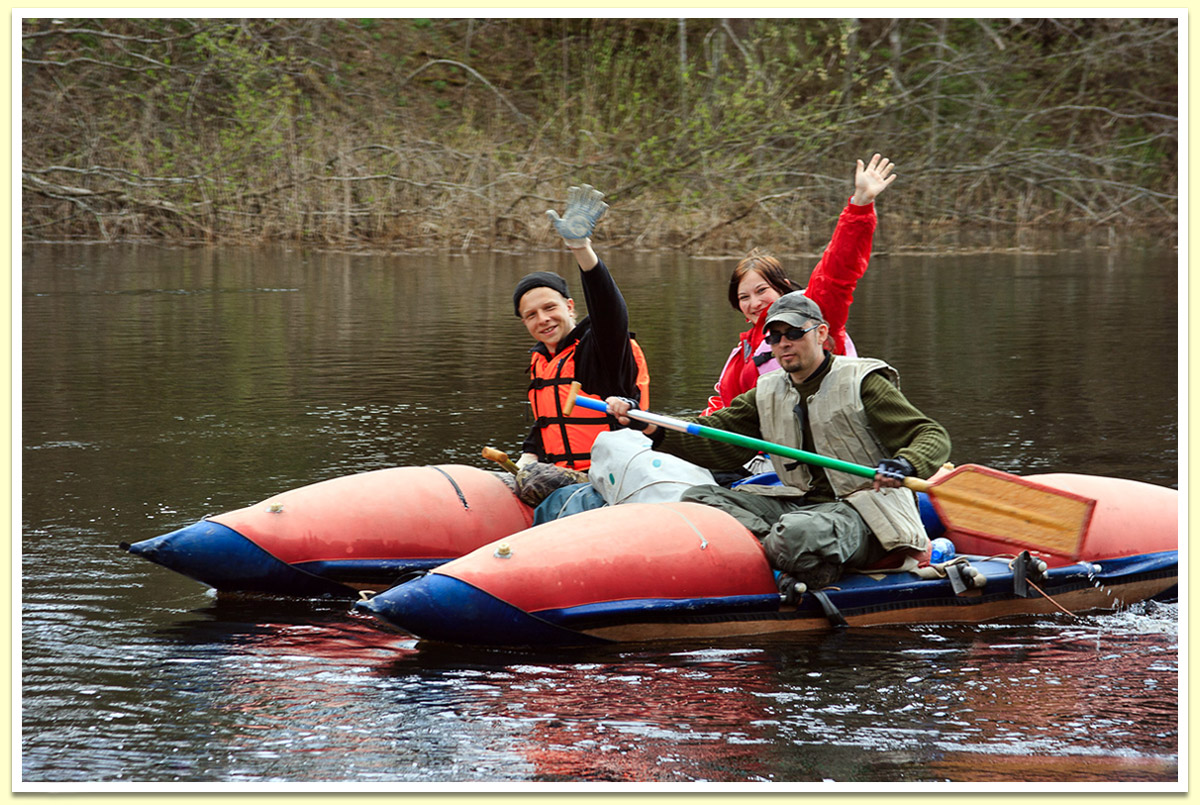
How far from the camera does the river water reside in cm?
349

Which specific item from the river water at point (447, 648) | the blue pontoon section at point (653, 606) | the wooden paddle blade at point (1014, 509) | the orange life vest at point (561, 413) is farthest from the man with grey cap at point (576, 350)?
the wooden paddle blade at point (1014, 509)

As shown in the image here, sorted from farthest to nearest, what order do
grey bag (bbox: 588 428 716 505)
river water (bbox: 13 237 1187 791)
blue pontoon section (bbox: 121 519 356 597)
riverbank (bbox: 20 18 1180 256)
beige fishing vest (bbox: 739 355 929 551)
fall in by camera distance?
1. riverbank (bbox: 20 18 1180 256)
2. blue pontoon section (bbox: 121 519 356 597)
3. grey bag (bbox: 588 428 716 505)
4. beige fishing vest (bbox: 739 355 929 551)
5. river water (bbox: 13 237 1187 791)

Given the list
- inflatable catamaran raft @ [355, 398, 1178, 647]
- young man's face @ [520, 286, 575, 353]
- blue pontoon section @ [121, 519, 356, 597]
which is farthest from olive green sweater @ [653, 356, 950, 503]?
blue pontoon section @ [121, 519, 356, 597]

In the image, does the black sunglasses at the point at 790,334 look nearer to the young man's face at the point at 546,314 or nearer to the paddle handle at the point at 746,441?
the paddle handle at the point at 746,441

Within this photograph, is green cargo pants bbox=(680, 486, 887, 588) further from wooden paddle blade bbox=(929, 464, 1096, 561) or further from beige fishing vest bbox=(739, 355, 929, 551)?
wooden paddle blade bbox=(929, 464, 1096, 561)

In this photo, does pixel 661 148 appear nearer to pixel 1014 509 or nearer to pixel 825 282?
pixel 825 282

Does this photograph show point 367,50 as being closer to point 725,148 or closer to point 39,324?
point 725,148

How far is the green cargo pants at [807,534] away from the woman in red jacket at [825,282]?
1.69ft

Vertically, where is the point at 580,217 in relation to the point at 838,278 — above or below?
above

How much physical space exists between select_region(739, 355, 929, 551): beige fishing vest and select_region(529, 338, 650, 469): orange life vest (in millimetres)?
566

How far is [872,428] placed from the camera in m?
4.19

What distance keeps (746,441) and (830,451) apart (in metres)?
0.26

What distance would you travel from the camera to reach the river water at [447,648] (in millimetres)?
3486

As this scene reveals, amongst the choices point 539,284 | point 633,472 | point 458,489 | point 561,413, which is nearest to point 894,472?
point 633,472
